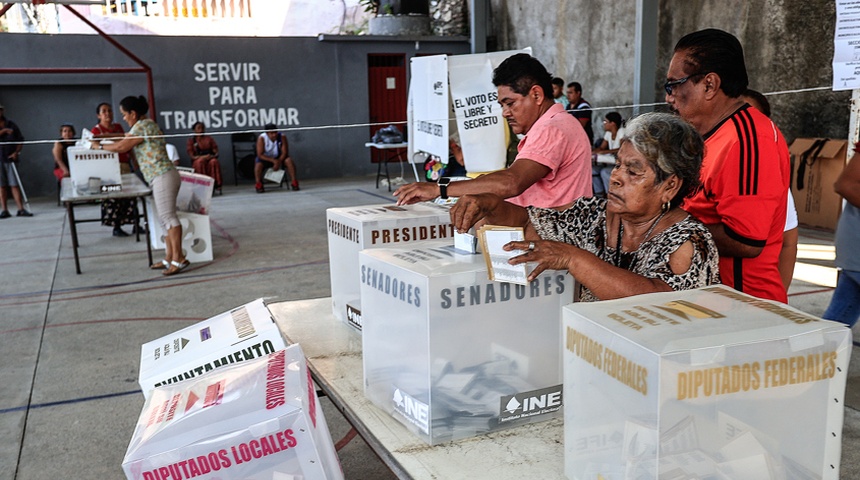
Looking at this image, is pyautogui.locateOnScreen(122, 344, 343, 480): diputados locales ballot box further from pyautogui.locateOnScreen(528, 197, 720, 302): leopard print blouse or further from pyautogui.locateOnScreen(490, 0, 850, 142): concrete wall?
pyautogui.locateOnScreen(490, 0, 850, 142): concrete wall

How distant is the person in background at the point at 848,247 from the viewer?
115 inches

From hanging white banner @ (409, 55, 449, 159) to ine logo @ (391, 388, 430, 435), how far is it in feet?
17.1

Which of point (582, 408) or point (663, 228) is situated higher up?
point (663, 228)

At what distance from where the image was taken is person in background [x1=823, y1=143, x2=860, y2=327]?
115 inches

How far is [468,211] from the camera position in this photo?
182 centimetres

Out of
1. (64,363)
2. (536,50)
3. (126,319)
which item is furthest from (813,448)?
(536,50)

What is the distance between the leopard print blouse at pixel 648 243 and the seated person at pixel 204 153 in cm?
1072

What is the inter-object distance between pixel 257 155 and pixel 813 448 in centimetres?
1191

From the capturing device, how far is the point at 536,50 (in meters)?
13.5

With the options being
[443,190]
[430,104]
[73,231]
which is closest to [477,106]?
[430,104]

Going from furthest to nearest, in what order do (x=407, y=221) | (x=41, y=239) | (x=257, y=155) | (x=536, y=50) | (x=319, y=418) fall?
(x=536, y=50)
(x=257, y=155)
(x=41, y=239)
(x=407, y=221)
(x=319, y=418)

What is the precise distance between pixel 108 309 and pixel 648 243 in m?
4.73

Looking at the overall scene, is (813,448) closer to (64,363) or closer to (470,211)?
(470,211)

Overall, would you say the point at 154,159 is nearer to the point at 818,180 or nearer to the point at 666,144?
the point at 666,144
